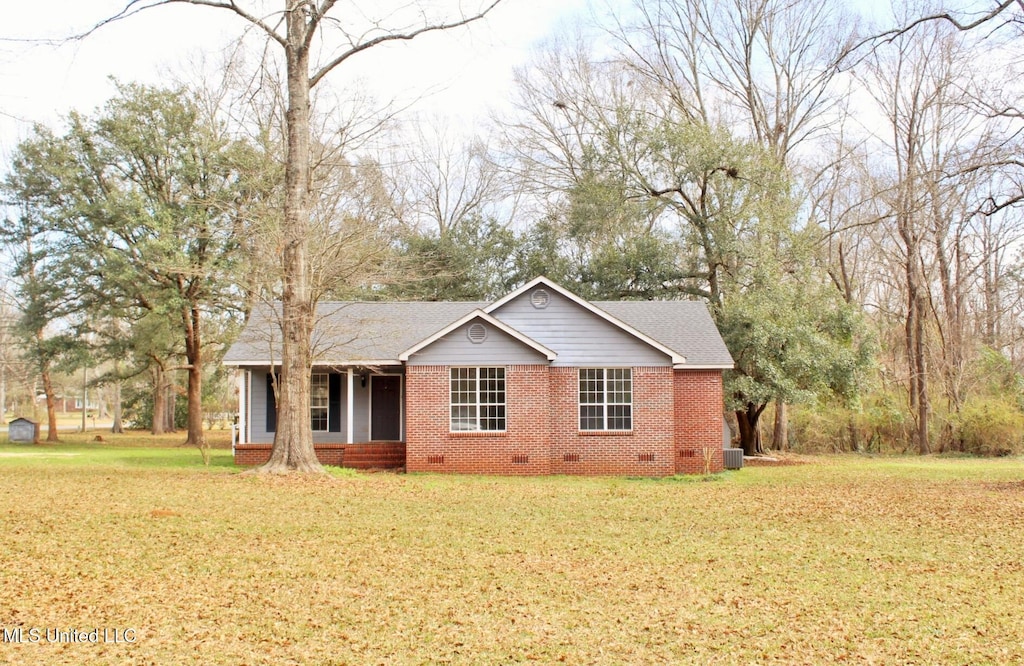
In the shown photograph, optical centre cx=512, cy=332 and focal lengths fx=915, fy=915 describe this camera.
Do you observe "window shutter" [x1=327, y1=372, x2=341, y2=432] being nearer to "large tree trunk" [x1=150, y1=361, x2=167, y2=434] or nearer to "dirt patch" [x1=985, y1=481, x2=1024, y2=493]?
"dirt patch" [x1=985, y1=481, x2=1024, y2=493]

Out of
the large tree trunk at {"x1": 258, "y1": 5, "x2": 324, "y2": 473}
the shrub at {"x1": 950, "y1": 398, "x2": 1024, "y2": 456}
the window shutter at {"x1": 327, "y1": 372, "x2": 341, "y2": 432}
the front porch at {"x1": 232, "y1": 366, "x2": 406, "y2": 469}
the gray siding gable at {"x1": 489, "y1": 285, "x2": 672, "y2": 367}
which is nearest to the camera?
the large tree trunk at {"x1": 258, "y1": 5, "x2": 324, "y2": 473}

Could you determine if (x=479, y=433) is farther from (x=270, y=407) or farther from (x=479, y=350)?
(x=270, y=407)

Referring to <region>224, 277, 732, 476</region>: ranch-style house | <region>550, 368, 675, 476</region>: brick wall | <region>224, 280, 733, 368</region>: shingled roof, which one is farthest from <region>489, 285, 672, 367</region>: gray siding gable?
<region>224, 280, 733, 368</region>: shingled roof

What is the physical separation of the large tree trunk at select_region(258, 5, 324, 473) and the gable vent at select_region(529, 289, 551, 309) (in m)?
5.83

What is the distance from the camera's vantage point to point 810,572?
397 inches

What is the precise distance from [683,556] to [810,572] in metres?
1.50

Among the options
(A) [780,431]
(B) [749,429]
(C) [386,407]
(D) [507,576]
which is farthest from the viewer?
(A) [780,431]

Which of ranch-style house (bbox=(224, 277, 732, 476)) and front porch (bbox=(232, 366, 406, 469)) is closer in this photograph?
ranch-style house (bbox=(224, 277, 732, 476))

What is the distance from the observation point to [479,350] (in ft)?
72.5

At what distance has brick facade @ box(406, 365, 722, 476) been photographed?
72.2 feet

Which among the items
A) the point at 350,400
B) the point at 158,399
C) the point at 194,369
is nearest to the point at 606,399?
the point at 350,400

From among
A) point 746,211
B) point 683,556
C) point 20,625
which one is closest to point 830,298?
point 746,211

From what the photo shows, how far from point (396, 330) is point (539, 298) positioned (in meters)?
3.77

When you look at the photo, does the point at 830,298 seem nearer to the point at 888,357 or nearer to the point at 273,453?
the point at 888,357
